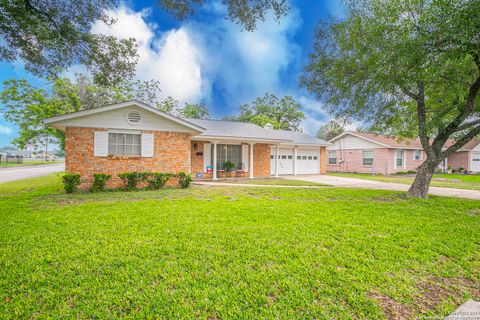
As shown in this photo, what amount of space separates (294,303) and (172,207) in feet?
15.8

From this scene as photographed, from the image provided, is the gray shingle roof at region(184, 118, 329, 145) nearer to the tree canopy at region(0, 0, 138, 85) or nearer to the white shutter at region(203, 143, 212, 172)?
the white shutter at region(203, 143, 212, 172)

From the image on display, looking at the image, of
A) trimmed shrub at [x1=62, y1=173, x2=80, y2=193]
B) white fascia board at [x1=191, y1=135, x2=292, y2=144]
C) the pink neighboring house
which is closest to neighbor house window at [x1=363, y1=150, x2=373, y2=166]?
the pink neighboring house

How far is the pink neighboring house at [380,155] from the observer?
21391 mm

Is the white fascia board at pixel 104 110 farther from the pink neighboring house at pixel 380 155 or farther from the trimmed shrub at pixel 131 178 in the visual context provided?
the pink neighboring house at pixel 380 155

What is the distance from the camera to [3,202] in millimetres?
6973

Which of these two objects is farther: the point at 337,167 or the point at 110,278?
the point at 337,167

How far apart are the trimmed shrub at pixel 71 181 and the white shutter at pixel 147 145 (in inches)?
104

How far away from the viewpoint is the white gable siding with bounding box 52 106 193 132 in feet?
31.1

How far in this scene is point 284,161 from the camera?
18.4 m

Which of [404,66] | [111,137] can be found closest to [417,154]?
[404,66]

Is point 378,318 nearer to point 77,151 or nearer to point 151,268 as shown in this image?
point 151,268

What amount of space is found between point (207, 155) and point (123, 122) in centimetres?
604

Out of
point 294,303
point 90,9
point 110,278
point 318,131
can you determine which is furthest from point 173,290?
point 318,131

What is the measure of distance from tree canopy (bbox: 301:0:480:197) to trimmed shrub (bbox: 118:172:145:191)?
7836 millimetres
